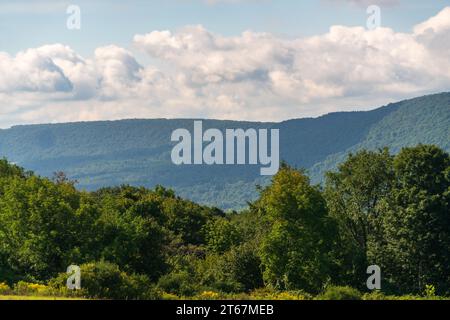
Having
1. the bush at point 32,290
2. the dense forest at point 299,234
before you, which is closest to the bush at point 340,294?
the bush at point 32,290

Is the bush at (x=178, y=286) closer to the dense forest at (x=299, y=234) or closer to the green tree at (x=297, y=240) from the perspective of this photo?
the dense forest at (x=299, y=234)

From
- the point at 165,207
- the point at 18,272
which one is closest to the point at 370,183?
the point at 18,272

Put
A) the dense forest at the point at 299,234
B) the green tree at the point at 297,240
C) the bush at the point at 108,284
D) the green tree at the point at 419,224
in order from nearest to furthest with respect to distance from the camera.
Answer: the bush at the point at 108,284 < the dense forest at the point at 299,234 < the green tree at the point at 297,240 < the green tree at the point at 419,224

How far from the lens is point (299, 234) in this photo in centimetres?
6062

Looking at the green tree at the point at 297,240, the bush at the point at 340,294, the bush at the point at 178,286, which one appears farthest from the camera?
the green tree at the point at 297,240

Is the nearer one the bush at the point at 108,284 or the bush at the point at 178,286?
the bush at the point at 108,284

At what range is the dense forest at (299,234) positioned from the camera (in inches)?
2133

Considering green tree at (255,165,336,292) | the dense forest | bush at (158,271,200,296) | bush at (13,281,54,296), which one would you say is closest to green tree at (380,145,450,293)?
the dense forest

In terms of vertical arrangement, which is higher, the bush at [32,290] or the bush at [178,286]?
the bush at [32,290]

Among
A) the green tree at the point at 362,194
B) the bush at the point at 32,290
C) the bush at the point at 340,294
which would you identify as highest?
the green tree at the point at 362,194

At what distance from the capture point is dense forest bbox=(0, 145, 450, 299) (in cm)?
5419

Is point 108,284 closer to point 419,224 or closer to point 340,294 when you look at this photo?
point 340,294

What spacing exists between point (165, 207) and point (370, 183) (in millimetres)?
43330
